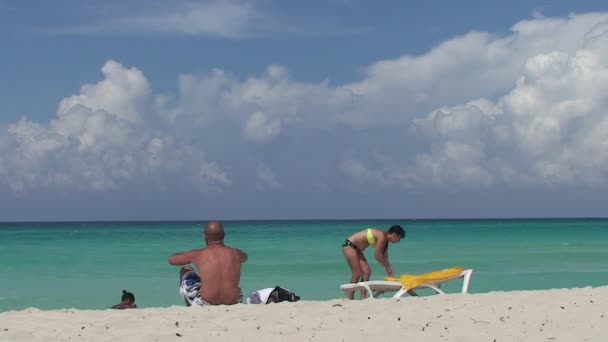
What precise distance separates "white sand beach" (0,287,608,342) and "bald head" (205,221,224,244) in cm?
73

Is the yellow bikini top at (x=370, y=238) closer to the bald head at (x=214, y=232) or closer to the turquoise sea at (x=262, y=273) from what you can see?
the bald head at (x=214, y=232)

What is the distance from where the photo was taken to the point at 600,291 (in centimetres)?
875

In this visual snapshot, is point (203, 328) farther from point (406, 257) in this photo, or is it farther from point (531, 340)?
point (406, 257)

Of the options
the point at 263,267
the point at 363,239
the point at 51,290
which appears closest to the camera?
the point at 363,239

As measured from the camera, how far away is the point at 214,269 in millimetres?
7977

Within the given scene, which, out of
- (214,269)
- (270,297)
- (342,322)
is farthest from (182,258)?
(342,322)

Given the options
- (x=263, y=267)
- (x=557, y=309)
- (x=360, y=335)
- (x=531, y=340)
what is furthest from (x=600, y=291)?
(x=263, y=267)

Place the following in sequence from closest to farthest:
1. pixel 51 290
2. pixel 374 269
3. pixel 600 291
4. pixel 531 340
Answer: pixel 531 340
pixel 600 291
pixel 51 290
pixel 374 269

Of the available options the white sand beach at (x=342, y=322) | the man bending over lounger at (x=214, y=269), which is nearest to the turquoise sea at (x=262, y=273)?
the man bending over lounger at (x=214, y=269)

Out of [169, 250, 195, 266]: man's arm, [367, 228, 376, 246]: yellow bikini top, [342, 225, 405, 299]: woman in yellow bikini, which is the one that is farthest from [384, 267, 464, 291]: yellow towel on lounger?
[169, 250, 195, 266]: man's arm

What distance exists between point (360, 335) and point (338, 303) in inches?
51.2

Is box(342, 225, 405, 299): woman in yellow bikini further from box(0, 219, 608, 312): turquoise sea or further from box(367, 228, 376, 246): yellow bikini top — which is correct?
box(0, 219, 608, 312): turquoise sea

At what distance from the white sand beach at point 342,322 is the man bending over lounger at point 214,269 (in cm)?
41

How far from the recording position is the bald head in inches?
314
